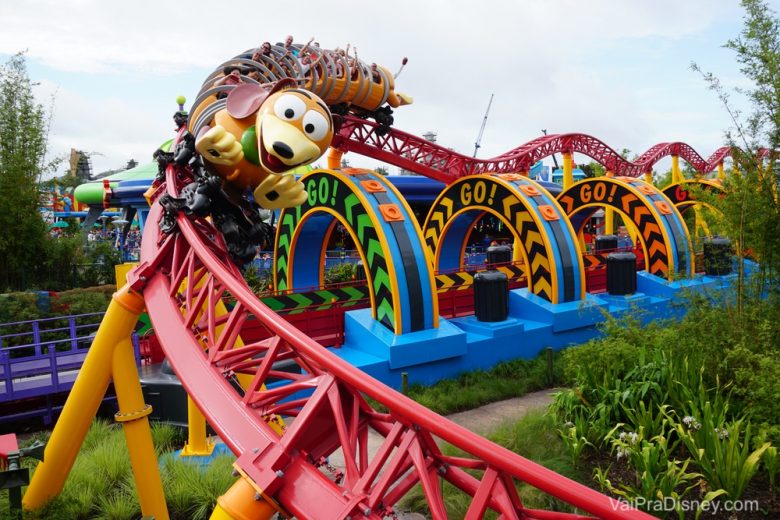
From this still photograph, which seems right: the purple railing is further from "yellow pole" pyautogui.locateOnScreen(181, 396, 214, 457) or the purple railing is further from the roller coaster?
the roller coaster

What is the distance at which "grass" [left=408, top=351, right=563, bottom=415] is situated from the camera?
8.16m

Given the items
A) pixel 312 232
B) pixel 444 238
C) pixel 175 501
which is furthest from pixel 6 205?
pixel 175 501

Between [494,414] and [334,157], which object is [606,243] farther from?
[494,414]

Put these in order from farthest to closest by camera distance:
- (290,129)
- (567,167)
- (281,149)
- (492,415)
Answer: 1. (567,167)
2. (492,415)
3. (290,129)
4. (281,149)

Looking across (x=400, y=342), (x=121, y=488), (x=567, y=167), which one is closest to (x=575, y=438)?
A: (x=400, y=342)

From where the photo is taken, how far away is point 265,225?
520 cm

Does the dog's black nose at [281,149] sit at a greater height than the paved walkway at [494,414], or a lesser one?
greater

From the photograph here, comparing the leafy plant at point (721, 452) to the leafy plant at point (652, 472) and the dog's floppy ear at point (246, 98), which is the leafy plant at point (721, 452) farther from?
the dog's floppy ear at point (246, 98)

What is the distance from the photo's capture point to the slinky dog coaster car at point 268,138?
4168 millimetres

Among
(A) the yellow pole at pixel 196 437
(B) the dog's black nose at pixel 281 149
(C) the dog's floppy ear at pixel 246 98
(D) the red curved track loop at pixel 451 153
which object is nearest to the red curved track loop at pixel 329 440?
(B) the dog's black nose at pixel 281 149

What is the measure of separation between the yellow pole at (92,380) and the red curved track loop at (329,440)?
2.92ft

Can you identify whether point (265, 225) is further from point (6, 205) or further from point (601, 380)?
point (6, 205)

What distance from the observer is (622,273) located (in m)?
12.4

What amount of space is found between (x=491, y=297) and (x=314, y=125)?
256 inches
